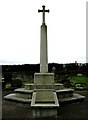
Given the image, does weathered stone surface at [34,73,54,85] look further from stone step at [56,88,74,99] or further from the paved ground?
the paved ground

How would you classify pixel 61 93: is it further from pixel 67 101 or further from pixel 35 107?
pixel 35 107

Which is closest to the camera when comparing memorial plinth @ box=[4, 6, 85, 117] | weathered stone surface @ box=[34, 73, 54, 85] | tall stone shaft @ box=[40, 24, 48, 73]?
memorial plinth @ box=[4, 6, 85, 117]

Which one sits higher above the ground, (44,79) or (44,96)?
(44,79)

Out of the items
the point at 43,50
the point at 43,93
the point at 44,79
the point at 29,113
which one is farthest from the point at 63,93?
the point at 29,113

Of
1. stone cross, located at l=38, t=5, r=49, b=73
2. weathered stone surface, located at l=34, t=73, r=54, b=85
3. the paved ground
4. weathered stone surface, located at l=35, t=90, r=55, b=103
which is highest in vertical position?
stone cross, located at l=38, t=5, r=49, b=73

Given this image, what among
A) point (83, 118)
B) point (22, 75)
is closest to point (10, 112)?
point (83, 118)

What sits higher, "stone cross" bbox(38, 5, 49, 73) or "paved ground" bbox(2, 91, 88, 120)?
"stone cross" bbox(38, 5, 49, 73)

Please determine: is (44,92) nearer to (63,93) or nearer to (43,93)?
(43,93)

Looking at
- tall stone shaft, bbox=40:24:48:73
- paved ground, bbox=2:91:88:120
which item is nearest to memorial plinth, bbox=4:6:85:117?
tall stone shaft, bbox=40:24:48:73

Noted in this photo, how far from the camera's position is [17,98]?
13.7 metres

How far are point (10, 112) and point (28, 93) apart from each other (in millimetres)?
3140

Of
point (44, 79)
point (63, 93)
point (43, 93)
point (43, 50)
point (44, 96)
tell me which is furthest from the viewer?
point (43, 50)

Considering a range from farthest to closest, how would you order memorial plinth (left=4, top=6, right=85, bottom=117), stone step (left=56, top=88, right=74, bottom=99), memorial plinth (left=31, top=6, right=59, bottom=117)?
stone step (left=56, top=88, right=74, bottom=99) < memorial plinth (left=4, top=6, right=85, bottom=117) < memorial plinth (left=31, top=6, right=59, bottom=117)

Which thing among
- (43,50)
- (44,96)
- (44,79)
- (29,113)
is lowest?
(29,113)
